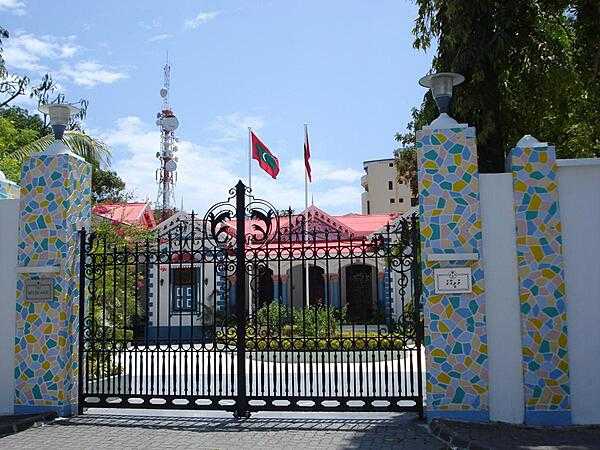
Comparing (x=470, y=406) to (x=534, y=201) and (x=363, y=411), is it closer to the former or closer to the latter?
(x=363, y=411)

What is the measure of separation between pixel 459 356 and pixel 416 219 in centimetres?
165

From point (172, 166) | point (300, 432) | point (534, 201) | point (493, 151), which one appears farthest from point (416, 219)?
point (172, 166)

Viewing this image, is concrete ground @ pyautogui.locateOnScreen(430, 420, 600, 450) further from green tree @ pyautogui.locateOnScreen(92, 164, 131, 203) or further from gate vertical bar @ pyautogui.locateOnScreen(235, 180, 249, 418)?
green tree @ pyautogui.locateOnScreen(92, 164, 131, 203)

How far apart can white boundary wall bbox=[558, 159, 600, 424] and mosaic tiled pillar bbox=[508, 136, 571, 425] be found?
11cm

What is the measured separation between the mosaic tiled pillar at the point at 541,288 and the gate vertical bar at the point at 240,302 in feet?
10.5

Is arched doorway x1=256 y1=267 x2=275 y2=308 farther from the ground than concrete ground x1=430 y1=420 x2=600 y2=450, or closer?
farther from the ground

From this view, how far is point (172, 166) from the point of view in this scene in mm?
31000

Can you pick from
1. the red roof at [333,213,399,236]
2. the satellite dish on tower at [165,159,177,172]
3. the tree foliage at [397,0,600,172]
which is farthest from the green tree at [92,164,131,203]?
the tree foliage at [397,0,600,172]

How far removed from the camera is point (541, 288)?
7.12 m

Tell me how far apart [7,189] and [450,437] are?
631 centimetres

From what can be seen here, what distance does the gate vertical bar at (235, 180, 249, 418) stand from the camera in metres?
7.96

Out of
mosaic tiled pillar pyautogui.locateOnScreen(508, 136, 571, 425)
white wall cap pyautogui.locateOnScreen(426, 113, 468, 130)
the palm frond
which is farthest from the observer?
the palm frond

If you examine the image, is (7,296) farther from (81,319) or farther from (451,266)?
(451,266)

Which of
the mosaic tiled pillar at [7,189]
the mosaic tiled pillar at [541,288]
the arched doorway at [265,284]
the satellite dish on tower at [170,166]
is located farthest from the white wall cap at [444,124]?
the satellite dish on tower at [170,166]
